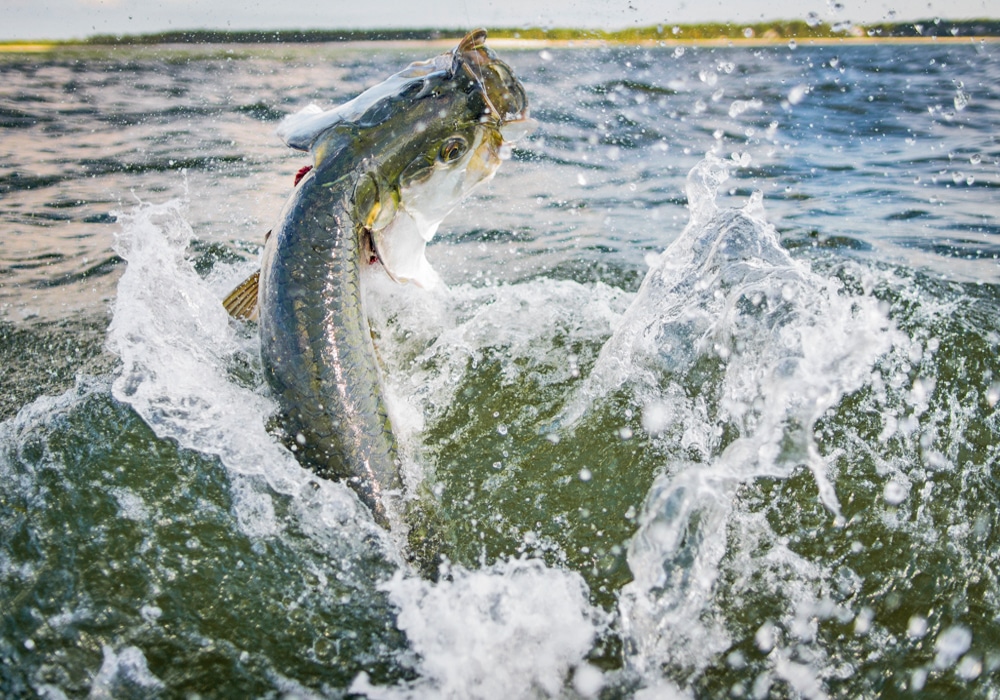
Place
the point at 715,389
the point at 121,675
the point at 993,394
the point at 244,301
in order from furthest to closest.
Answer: the point at 993,394 → the point at 715,389 → the point at 244,301 → the point at 121,675

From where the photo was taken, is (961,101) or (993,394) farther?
(961,101)

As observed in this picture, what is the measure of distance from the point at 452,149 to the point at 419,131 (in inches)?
4.7

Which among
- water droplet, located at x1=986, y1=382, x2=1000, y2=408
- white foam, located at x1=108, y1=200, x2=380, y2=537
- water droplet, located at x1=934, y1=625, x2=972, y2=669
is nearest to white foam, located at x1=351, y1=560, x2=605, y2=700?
white foam, located at x1=108, y1=200, x2=380, y2=537

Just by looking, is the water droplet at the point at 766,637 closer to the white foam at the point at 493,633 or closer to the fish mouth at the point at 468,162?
the white foam at the point at 493,633

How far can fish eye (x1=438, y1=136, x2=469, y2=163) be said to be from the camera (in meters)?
2.22

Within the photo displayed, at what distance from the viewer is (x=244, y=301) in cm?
234

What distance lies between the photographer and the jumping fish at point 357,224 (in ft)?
6.91

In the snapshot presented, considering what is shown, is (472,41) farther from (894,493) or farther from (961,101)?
(961,101)

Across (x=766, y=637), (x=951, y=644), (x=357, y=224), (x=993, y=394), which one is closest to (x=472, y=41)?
(x=357, y=224)

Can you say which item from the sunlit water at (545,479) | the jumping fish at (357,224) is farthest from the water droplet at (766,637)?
the jumping fish at (357,224)

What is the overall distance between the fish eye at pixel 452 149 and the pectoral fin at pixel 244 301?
74cm

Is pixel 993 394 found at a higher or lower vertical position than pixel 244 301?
lower

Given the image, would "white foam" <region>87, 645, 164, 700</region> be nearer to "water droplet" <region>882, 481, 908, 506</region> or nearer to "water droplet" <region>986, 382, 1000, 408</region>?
"water droplet" <region>882, 481, 908, 506</region>

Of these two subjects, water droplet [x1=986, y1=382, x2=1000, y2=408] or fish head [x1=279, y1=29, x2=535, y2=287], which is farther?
water droplet [x1=986, y1=382, x2=1000, y2=408]
